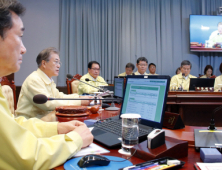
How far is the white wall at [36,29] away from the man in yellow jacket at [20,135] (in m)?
4.51

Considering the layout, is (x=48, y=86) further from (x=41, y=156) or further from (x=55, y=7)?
(x=55, y=7)

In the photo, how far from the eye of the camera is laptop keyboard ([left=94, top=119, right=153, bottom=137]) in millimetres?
901

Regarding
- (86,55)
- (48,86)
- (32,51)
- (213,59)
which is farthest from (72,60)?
(213,59)

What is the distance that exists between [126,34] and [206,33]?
6.92ft

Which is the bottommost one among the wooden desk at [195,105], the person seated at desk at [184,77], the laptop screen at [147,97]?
the wooden desk at [195,105]

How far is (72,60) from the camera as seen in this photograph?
5.28 meters

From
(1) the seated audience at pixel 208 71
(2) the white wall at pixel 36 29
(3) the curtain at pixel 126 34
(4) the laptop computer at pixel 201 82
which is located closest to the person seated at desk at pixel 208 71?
(1) the seated audience at pixel 208 71

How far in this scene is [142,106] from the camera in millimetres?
999

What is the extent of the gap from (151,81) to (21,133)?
1.99 feet

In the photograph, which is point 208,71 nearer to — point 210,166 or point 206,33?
point 206,33

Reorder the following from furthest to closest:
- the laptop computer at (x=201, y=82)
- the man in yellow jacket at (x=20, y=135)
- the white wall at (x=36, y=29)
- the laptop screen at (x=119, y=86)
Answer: the white wall at (x=36, y=29)
the laptop computer at (x=201, y=82)
the laptop screen at (x=119, y=86)
the man in yellow jacket at (x=20, y=135)

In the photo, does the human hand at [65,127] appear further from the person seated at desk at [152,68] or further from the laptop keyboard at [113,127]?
the person seated at desk at [152,68]

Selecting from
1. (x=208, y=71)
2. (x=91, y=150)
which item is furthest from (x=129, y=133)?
(x=208, y=71)

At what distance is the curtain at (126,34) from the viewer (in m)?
5.25
